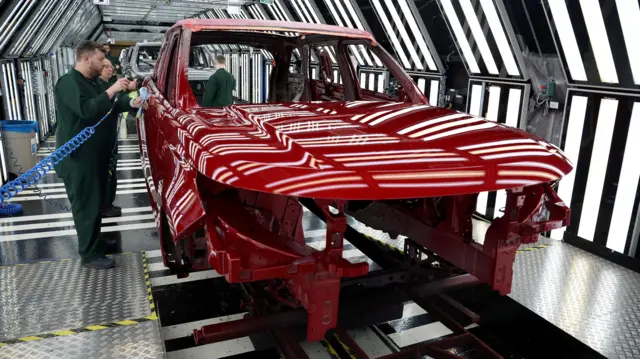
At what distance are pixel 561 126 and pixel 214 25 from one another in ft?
10.7

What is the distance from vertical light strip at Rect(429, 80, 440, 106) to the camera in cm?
645

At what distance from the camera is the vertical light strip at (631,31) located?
3.58 m

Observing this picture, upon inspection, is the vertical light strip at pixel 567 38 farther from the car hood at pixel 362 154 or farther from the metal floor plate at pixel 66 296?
the metal floor plate at pixel 66 296

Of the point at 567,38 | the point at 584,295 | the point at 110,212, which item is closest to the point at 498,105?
the point at 567,38

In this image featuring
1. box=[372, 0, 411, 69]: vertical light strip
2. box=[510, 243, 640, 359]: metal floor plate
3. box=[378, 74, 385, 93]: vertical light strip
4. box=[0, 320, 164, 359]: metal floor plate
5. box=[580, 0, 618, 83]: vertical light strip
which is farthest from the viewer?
box=[378, 74, 385, 93]: vertical light strip

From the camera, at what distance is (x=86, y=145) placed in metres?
3.34

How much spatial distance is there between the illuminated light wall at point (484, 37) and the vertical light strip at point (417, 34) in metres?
0.84

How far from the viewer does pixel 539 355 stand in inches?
115

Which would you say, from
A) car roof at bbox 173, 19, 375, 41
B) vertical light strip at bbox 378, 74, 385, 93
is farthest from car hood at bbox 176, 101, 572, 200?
vertical light strip at bbox 378, 74, 385, 93

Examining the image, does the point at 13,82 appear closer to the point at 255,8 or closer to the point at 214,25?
the point at 214,25

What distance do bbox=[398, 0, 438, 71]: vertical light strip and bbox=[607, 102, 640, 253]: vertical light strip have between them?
3101 mm

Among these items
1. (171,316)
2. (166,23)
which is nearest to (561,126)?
(171,316)

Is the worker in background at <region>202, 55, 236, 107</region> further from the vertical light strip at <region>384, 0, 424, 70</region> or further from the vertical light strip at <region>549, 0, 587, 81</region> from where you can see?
the vertical light strip at <region>549, 0, 587, 81</region>

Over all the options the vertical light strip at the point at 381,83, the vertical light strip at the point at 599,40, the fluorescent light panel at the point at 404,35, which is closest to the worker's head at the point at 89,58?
the vertical light strip at the point at 599,40
